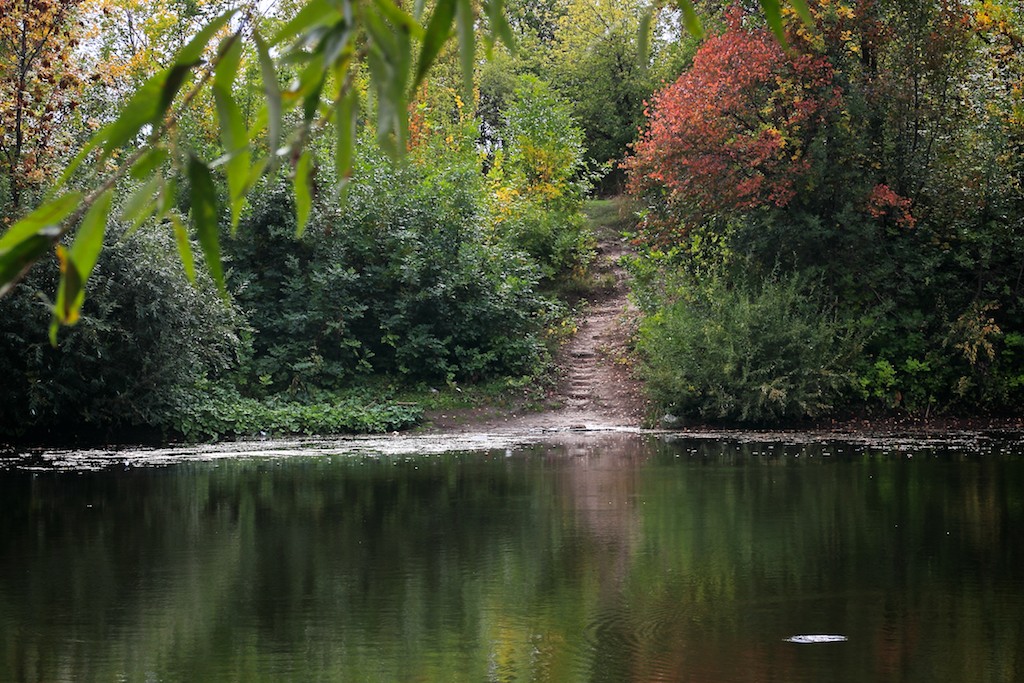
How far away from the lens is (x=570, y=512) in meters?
10.7

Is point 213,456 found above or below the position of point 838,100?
below

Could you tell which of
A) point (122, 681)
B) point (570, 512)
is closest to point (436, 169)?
point (570, 512)

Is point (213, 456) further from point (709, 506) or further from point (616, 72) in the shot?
point (616, 72)

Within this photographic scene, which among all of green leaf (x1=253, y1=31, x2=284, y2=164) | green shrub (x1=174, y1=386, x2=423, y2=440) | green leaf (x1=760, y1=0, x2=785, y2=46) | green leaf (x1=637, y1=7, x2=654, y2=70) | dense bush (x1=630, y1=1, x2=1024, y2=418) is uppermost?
dense bush (x1=630, y1=1, x2=1024, y2=418)

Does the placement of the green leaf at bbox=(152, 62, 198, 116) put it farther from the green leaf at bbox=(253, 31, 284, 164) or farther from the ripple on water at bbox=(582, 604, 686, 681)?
the ripple on water at bbox=(582, 604, 686, 681)

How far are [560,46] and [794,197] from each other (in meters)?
21.3

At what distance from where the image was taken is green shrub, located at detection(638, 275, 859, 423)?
60.2 feet

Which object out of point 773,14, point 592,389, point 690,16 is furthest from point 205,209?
point 592,389

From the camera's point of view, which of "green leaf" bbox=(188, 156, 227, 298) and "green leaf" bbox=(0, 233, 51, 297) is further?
"green leaf" bbox=(188, 156, 227, 298)

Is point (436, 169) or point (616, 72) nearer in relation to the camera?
point (436, 169)

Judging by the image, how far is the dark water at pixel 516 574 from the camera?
18.7ft

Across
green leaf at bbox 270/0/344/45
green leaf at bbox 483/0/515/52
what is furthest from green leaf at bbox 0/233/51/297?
green leaf at bbox 483/0/515/52

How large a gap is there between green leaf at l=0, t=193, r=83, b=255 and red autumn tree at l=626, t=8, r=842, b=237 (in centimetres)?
1826

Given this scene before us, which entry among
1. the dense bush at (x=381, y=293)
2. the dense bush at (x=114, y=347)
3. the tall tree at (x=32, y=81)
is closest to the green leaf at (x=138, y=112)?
the dense bush at (x=114, y=347)
